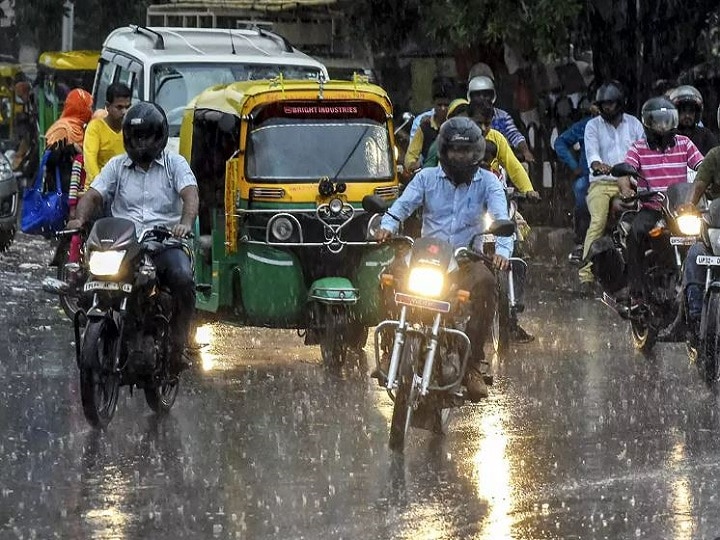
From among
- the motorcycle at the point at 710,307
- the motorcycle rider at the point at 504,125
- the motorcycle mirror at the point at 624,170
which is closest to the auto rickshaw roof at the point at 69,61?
the motorcycle rider at the point at 504,125

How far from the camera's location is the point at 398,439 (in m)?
8.95

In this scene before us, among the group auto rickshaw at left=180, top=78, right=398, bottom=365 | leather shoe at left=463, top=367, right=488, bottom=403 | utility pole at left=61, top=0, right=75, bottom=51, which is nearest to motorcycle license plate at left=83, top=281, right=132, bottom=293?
leather shoe at left=463, top=367, right=488, bottom=403

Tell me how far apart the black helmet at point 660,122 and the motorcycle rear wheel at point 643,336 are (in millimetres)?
1220

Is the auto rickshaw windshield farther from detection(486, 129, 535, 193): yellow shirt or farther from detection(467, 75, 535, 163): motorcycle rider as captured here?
detection(467, 75, 535, 163): motorcycle rider

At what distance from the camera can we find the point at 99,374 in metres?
9.38

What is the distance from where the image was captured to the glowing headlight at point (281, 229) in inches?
465

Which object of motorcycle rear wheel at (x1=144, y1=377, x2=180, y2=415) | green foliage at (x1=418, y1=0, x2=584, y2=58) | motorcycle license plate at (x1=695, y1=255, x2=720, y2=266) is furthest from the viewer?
green foliage at (x1=418, y1=0, x2=584, y2=58)

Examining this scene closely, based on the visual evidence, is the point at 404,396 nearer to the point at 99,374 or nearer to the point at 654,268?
the point at 99,374

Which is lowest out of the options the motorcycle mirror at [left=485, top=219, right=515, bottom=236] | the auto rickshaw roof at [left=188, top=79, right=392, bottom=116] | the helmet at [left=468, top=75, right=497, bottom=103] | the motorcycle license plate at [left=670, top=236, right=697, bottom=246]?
the motorcycle license plate at [left=670, top=236, right=697, bottom=246]

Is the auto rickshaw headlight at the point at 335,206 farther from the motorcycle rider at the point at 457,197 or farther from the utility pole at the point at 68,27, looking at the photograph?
the utility pole at the point at 68,27

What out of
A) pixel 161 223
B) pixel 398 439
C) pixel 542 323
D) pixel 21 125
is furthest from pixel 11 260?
pixel 21 125

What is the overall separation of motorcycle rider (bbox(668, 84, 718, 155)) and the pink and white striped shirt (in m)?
1.16

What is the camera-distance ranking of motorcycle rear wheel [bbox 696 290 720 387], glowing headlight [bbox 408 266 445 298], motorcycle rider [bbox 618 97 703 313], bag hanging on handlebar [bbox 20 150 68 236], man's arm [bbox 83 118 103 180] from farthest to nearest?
1. bag hanging on handlebar [bbox 20 150 68 236]
2. man's arm [bbox 83 118 103 180]
3. motorcycle rider [bbox 618 97 703 313]
4. motorcycle rear wheel [bbox 696 290 720 387]
5. glowing headlight [bbox 408 266 445 298]

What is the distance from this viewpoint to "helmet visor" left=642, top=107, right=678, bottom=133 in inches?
508
